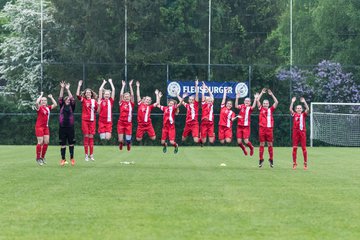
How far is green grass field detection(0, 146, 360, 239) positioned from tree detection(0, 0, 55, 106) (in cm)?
3517

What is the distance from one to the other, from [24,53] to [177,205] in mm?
47573

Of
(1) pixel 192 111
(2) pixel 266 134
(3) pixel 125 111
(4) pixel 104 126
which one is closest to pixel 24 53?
(1) pixel 192 111

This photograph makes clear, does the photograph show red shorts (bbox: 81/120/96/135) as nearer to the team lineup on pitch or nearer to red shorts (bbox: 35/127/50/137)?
the team lineup on pitch

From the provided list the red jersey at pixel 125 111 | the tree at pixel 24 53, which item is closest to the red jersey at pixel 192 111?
the red jersey at pixel 125 111

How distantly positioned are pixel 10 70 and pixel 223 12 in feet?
48.0

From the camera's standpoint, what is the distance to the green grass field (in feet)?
36.1

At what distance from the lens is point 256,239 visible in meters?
10.3

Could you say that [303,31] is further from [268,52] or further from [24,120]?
[24,120]

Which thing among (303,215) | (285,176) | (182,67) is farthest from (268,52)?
(303,215)

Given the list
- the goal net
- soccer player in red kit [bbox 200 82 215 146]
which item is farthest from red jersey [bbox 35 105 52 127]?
the goal net

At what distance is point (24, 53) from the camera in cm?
6019

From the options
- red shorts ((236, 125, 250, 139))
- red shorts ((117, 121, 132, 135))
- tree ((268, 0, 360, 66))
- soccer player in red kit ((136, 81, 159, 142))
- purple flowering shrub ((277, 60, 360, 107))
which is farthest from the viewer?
tree ((268, 0, 360, 66))

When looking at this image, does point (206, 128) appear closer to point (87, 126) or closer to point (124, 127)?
point (124, 127)

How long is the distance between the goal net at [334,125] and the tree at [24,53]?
16.5 meters
